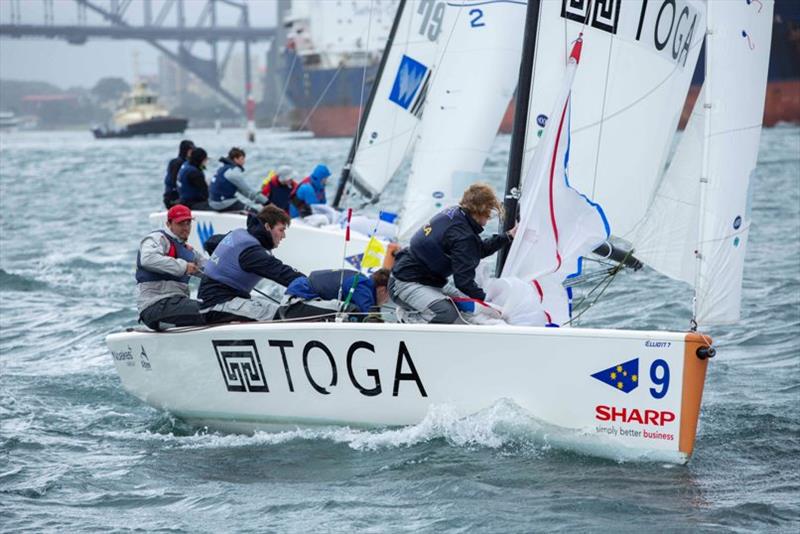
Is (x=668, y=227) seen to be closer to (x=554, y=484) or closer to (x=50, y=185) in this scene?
(x=554, y=484)

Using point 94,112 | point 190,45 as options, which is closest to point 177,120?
point 190,45

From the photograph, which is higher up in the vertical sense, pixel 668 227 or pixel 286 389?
pixel 668 227

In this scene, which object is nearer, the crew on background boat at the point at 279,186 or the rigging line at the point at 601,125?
the rigging line at the point at 601,125

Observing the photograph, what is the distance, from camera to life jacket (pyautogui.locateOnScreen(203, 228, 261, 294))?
625 cm

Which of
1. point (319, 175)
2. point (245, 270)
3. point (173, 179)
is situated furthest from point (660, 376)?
point (173, 179)

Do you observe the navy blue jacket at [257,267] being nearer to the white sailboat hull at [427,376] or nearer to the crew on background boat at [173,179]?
the white sailboat hull at [427,376]

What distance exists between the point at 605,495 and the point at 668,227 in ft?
5.42

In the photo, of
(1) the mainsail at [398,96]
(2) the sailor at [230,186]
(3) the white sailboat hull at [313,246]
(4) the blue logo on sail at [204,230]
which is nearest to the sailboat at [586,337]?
(3) the white sailboat hull at [313,246]

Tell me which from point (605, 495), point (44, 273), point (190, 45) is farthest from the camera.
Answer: point (190, 45)

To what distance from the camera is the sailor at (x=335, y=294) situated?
621cm

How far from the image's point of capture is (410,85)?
11656 millimetres

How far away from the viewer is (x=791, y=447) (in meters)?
5.93

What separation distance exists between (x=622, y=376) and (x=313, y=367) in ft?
4.70

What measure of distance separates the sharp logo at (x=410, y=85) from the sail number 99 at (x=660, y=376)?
644cm
